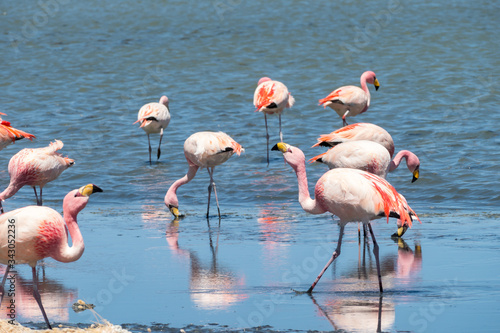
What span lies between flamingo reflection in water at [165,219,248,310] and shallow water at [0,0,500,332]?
0.02 m

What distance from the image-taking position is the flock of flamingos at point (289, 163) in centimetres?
525

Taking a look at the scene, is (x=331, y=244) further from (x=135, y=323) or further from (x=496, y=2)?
(x=496, y=2)

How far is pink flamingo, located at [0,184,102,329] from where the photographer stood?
5.20 metres

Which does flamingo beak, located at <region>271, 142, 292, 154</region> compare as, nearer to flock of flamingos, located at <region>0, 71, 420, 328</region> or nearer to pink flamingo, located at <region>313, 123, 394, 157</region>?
flock of flamingos, located at <region>0, 71, 420, 328</region>

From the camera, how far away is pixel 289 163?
6.40 m

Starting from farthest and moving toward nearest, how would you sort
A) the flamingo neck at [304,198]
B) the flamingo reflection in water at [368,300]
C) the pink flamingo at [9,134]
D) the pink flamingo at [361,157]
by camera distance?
1. the pink flamingo at [9,134]
2. the pink flamingo at [361,157]
3. the flamingo neck at [304,198]
4. the flamingo reflection in water at [368,300]

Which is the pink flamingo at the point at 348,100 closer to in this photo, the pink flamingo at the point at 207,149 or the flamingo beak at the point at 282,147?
the pink flamingo at the point at 207,149

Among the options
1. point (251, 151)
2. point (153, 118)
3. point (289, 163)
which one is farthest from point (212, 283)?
point (153, 118)

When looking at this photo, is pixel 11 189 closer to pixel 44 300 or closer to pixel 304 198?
pixel 44 300

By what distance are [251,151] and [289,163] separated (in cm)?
626

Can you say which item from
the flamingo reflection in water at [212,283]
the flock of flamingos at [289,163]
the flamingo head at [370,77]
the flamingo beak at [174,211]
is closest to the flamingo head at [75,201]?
the flock of flamingos at [289,163]

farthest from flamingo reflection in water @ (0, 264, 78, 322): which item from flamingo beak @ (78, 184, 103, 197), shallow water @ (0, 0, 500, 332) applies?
flamingo beak @ (78, 184, 103, 197)

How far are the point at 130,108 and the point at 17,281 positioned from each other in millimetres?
10373

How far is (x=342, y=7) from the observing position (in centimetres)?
2741
